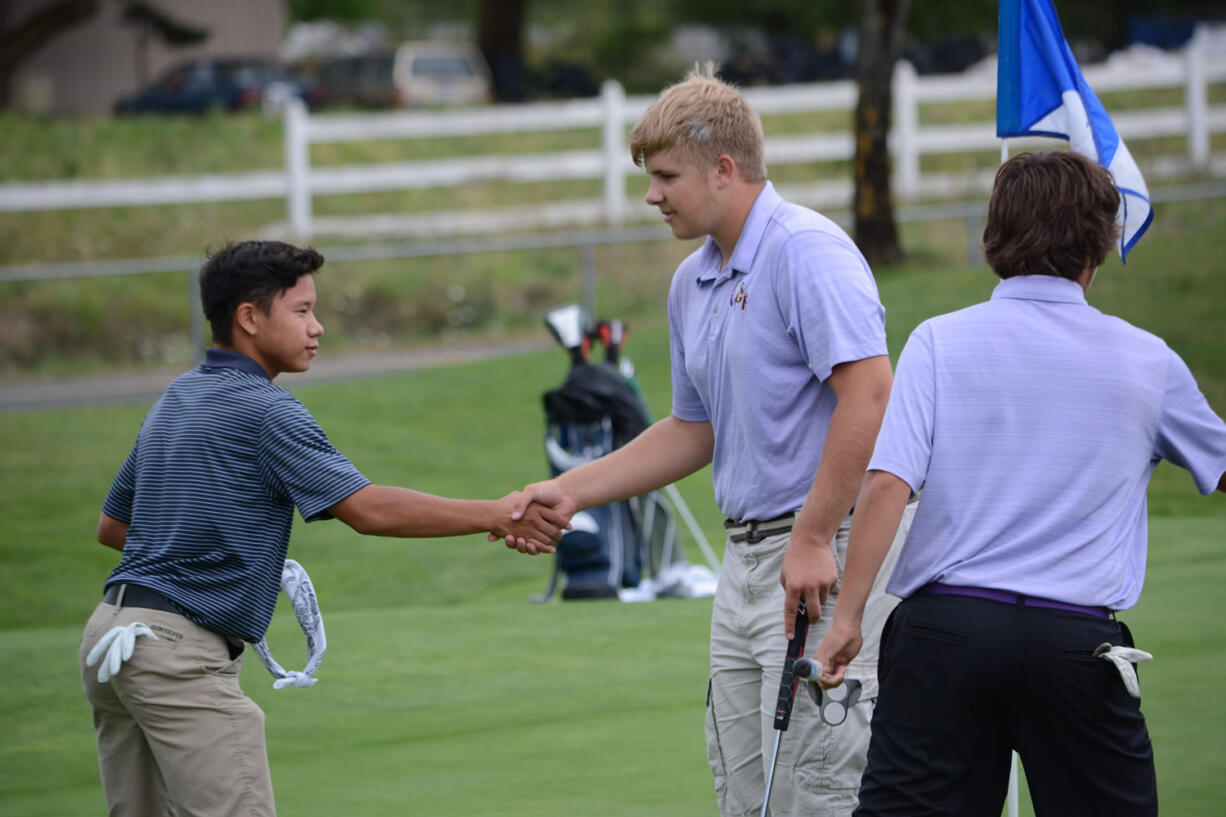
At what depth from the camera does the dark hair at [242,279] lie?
3.86 meters

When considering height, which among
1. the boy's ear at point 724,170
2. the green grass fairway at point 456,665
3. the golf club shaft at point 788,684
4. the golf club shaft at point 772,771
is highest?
the boy's ear at point 724,170

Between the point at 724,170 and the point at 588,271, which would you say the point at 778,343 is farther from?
the point at 588,271

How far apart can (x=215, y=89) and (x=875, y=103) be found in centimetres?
1670

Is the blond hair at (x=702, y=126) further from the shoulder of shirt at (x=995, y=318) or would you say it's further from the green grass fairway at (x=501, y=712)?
the green grass fairway at (x=501, y=712)

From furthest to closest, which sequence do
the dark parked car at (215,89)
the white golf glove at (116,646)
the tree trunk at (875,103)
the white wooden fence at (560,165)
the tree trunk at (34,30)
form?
the dark parked car at (215,89) < the tree trunk at (34,30) < the white wooden fence at (560,165) < the tree trunk at (875,103) < the white golf glove at (116,646)

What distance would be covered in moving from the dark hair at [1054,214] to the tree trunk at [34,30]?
29.8m

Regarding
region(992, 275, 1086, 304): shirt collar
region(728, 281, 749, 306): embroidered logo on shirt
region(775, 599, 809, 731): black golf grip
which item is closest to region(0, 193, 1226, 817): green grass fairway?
region(992, 275, 1086, 304): shirt collar

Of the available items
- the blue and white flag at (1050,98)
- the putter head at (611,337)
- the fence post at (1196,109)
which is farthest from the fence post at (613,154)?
the blue and white flag at (1050,98)

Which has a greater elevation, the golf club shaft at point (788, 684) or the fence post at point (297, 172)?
the fence post at point (297, 172)

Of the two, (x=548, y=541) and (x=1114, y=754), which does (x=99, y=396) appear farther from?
(x=1114, y=754)

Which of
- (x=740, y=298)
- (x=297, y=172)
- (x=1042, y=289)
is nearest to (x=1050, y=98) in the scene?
(x=740, y=298)

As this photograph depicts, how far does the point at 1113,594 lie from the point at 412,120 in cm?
1919

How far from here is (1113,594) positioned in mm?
3188

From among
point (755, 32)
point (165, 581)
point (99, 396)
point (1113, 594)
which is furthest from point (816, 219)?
point (755, 32)
